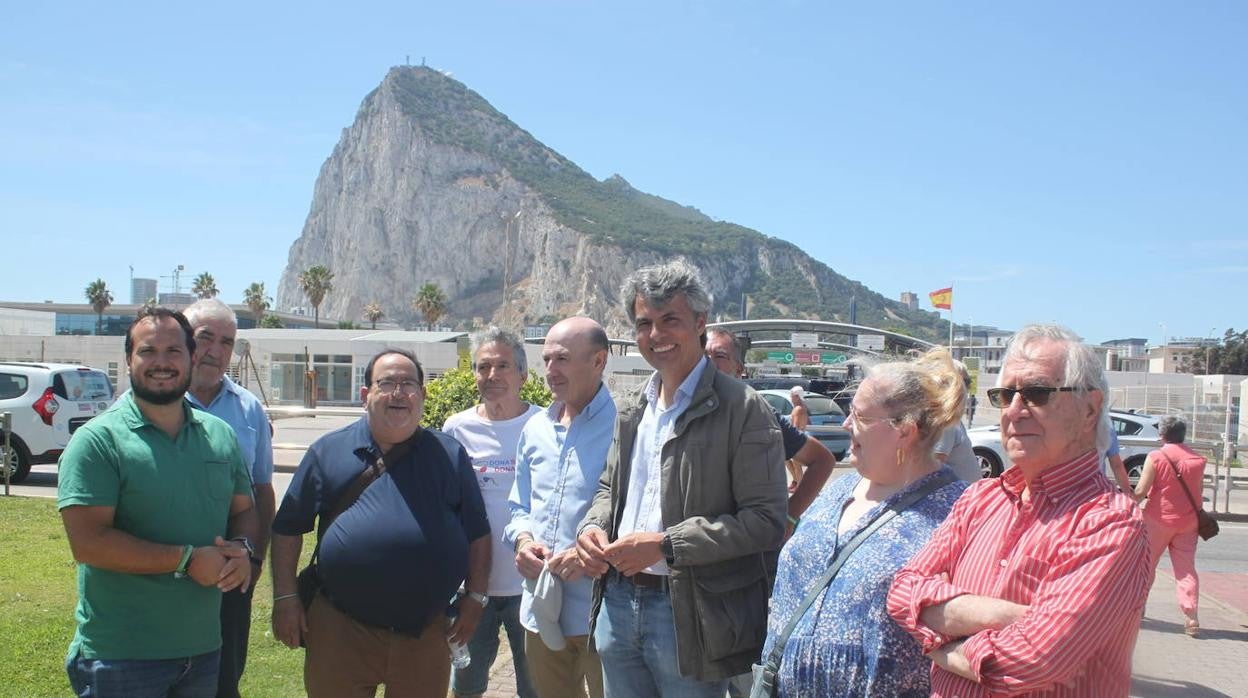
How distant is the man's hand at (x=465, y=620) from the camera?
3.79 meters

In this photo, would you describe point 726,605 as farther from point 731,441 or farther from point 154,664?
point 154,664

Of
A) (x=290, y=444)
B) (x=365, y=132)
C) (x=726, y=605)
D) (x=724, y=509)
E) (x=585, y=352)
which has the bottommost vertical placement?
(x=290, y=444)

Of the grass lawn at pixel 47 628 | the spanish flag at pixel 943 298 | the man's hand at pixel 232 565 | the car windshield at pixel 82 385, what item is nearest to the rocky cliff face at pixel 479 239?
the spanish flag at pixel 943 298

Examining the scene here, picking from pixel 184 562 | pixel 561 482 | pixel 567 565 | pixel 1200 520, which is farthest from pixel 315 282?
pixel 567 565

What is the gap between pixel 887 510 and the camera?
261 cm

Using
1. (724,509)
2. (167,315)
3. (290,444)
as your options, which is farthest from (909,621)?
(290,444)

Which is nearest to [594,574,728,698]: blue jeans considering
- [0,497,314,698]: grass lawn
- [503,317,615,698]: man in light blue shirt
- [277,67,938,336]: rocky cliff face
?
[503,317,615,698]: man in light blue shirt

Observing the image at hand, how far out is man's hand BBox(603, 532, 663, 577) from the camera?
115 inches

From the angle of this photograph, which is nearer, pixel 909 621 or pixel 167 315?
pixel 909 621

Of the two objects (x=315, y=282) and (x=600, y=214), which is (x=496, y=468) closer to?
(x=315, y=282)

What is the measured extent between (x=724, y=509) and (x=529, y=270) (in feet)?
549

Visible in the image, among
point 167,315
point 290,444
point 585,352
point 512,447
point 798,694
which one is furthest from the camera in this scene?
point 290,444

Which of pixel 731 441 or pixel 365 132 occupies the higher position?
pixel 365 132

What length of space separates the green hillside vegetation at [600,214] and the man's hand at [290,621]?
156m
